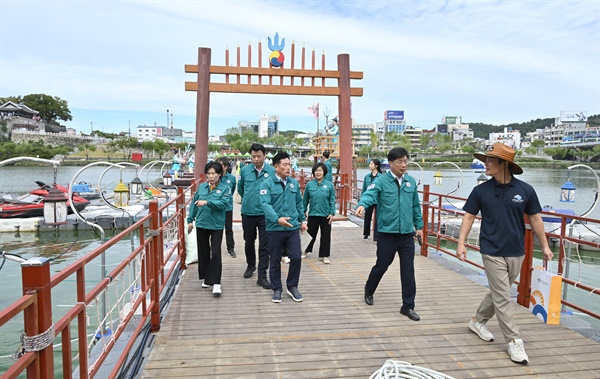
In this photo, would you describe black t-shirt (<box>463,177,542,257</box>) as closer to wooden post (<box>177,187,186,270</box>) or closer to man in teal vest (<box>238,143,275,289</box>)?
man in teal vest (<box>238,143,275,289</box>)

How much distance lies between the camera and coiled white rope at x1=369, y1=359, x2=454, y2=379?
279cm

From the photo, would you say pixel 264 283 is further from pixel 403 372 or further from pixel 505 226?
pixel 505 226

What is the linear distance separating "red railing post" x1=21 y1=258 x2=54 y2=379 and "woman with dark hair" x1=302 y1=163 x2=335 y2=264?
4677 millimetres

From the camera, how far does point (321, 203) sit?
623 centimetres

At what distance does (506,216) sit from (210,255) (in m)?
3.34

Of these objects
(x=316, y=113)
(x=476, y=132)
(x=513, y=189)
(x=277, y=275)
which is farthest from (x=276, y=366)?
(x=476, y=132)

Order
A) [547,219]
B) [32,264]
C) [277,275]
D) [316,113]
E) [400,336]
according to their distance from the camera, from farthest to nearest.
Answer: [316,113]
[547,219]
[277,275]
[400,336]
[32,264]

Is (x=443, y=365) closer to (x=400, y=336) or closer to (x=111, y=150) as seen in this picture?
(x=400, y=336)

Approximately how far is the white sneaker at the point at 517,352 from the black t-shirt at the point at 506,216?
0.67 metres

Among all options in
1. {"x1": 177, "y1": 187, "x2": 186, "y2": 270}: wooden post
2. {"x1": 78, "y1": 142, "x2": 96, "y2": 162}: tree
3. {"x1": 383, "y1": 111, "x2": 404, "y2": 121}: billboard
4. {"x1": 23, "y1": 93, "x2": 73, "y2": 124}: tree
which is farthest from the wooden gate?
{"x1": 383, "y1": 111, "x2": 404, "y2": 121}: billboard

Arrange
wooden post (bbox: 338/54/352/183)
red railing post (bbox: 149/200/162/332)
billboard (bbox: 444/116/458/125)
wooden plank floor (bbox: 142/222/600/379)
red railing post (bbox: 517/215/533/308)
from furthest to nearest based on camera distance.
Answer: billboard (bbox: 444/116/458/125) → wooden post (bbox: 338/54/352/183) → red railing post (bbox: 517/215/533/308) → red railing post (bbox: 149/200/162/332) → wooden plank floor (bbox: 142/222/600/379)

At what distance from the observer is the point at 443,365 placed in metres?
3.03

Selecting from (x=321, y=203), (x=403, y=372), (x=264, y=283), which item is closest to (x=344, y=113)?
(x=321, y=203)

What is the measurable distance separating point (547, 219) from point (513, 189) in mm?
11706
